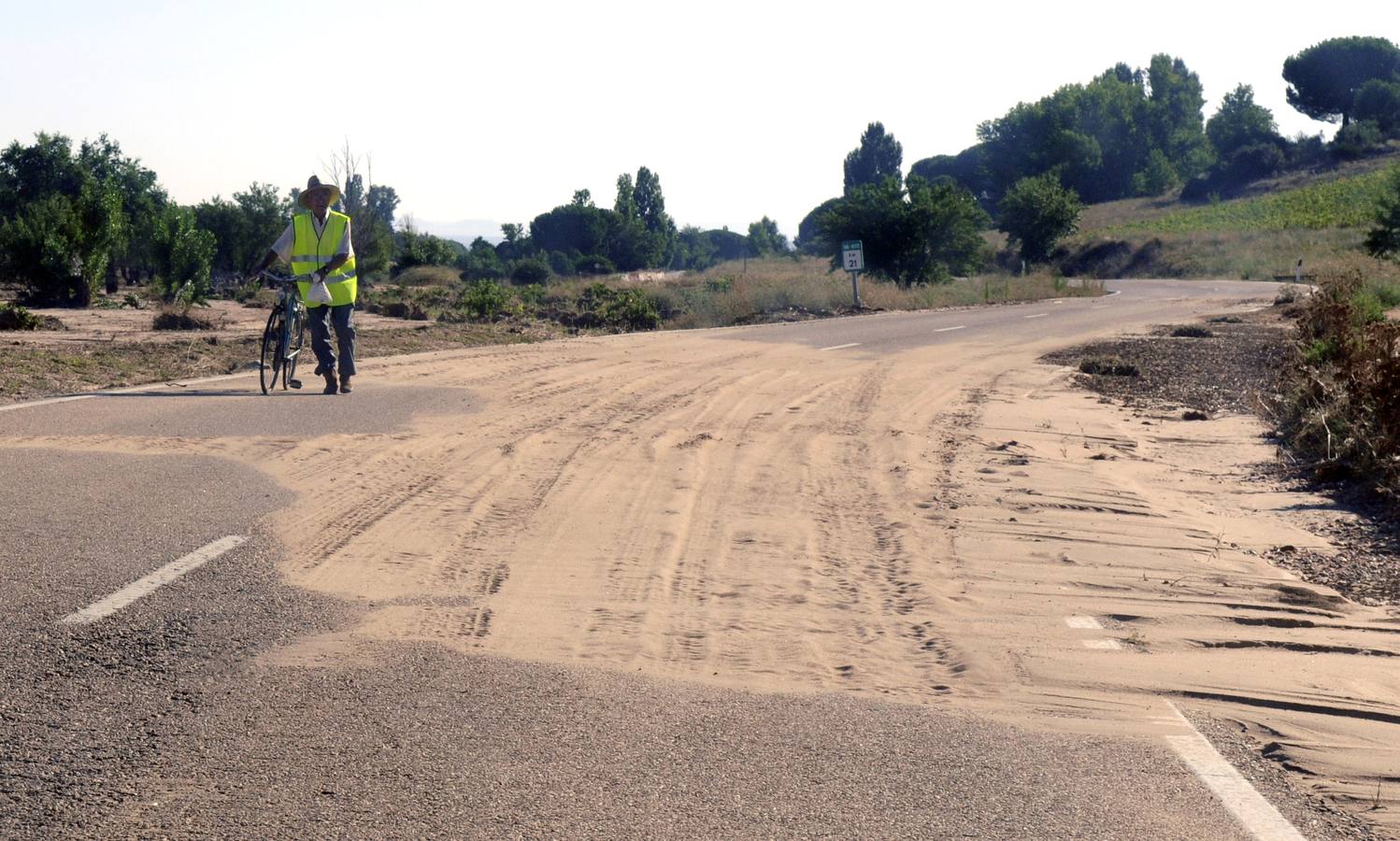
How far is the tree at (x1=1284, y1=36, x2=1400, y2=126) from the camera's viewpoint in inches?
4870

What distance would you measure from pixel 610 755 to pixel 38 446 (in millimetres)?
6470

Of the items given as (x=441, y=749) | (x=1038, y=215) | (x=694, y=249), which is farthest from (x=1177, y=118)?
(x=441, y=749)

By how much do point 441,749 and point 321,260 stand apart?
29.9ft

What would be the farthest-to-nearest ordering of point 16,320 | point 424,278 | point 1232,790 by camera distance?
point 424,278 < point 16,320 < point 1232,790

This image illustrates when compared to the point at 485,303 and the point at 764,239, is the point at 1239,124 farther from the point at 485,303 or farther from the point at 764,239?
the point at 485,303

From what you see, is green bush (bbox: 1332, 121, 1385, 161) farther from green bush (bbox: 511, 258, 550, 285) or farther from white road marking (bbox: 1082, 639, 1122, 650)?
white road marking (bbox: 1082, 639, 1122, 650)

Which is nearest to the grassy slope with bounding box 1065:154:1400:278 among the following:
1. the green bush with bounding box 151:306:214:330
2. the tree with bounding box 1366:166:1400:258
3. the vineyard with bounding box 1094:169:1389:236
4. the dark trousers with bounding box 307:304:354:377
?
the vineyard with bounding box 1094:169:1389:236

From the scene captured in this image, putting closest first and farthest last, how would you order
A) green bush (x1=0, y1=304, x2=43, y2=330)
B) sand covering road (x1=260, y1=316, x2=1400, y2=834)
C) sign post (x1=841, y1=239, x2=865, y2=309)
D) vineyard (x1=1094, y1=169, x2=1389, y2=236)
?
sand covering road (x1=260, y1=316, x2=1400, y2=834) < green bush (x1=0, y1=304, x2=43, y2=330) < sign post (x1=841, y1=239, x2=865, y2=309) < vineyard (x1=1094, y1=169, x2=1389, y2=236)

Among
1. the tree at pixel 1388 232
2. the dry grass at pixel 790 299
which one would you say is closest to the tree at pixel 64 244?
the dry grass at pixel 790 299

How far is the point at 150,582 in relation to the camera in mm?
5633

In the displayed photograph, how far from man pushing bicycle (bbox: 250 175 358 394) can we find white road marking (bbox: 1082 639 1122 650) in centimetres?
877

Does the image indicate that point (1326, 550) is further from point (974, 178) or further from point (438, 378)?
point (974, 178)

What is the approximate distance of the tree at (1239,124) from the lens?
124 metres

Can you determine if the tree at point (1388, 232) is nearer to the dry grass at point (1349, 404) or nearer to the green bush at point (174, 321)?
the dry grass at point (1349, 404)
